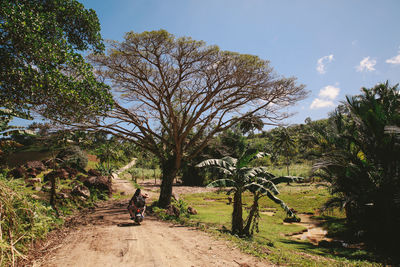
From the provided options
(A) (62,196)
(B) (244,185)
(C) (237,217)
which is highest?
(B) (244,185)

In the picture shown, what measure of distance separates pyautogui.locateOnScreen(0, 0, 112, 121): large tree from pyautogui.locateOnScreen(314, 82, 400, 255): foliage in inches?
424

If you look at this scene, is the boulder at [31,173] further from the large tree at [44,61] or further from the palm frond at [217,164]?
the palm frond at [217,164]

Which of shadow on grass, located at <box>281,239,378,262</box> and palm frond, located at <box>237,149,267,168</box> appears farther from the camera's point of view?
palm frond, located at <box>237,149,267,168</box>

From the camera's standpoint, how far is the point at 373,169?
1070cm

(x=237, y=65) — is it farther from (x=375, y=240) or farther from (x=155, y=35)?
(x=375, y=240)

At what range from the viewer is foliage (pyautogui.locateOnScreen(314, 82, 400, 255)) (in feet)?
32.0

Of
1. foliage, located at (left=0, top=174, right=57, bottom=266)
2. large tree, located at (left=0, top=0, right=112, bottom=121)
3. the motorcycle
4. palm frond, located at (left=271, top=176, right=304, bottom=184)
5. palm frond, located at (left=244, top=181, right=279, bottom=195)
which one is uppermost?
large tree, located at (left=0, top=0, right=112, bottom=121)

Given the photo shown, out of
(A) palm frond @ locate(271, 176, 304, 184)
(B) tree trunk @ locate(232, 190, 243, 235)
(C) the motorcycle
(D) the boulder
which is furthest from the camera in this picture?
(D) the boulder

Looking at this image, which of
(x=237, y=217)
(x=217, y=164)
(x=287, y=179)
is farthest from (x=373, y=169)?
(x=217, y=164)

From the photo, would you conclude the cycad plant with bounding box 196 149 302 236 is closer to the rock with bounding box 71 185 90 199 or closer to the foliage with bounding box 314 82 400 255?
the foliage with bounding box 314 82 400 255

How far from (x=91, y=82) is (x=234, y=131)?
3512 cm

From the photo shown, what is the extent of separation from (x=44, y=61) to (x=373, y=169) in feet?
49.2

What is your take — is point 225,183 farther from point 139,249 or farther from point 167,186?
point 167,186

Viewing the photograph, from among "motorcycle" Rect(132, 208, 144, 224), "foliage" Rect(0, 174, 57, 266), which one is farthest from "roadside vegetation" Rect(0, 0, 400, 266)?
"motorcycle" Rect(132, 208, 144, 224)
